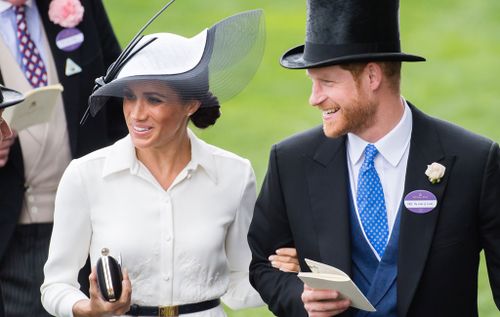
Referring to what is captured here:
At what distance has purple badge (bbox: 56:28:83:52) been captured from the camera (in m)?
8.38

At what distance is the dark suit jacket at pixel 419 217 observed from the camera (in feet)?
21.5

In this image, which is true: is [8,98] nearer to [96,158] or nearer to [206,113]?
[96,158]

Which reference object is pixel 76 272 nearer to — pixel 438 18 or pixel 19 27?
pixel 19 27

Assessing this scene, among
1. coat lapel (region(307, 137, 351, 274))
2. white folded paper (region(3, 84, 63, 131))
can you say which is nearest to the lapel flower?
coat lapel (region(307, 137, 351, 274))

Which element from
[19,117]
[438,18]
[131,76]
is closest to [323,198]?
[131,76]

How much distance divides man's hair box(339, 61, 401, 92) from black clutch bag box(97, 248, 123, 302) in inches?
45.8

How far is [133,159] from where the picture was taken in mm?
7059

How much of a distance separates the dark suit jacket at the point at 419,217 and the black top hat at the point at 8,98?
3.65ft

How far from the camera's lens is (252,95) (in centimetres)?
1786

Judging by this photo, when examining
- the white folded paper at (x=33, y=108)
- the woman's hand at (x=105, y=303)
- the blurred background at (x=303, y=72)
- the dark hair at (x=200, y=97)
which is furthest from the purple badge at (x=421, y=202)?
the blurred background at (x=303, y=72)

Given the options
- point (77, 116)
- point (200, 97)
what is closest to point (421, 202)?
point (200, 97)

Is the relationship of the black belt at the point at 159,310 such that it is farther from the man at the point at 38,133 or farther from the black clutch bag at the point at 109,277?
the man at the point at 38,133

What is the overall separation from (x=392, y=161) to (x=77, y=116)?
2.25m

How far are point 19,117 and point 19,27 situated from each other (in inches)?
20.2
